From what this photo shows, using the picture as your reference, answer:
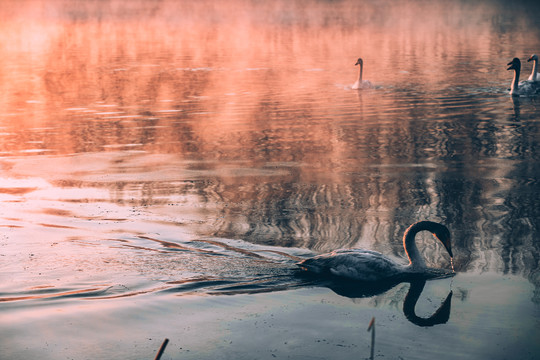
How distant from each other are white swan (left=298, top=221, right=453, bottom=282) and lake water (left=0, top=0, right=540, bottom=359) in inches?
8.8

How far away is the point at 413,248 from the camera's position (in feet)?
36.8

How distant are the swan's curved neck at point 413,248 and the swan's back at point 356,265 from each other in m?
0.16

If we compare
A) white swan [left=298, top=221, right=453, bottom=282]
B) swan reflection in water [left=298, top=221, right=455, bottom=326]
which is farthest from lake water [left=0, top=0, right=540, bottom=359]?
white swan [left=298, top=221, right=453, bottom=282]

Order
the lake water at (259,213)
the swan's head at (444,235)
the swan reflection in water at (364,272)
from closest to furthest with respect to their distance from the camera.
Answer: the lake water at (259,213) → the swan reflection in water at (364,272) → the swan's head at (444,235)

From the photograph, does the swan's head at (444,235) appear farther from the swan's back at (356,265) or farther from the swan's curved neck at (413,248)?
the swan's back at (356,265)

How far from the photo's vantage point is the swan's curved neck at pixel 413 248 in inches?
436

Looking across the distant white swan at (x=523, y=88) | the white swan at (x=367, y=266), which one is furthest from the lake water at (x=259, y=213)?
the distant white swan at (x=523, y=88)

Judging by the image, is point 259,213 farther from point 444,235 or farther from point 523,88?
point 523,88

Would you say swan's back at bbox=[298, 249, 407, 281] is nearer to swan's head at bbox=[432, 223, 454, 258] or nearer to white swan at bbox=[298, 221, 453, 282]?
white swan at bbox=[298, 221, 453, 282]

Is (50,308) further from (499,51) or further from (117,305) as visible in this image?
(499,51)

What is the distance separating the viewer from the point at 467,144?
68.2 feet

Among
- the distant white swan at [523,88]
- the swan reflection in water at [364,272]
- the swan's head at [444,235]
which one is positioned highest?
the distant white swan at [523,88]

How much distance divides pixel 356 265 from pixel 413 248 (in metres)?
0.93

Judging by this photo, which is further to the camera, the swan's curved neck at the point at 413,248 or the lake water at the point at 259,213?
the swan's curved neck at the point at 413,248
